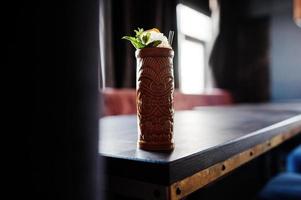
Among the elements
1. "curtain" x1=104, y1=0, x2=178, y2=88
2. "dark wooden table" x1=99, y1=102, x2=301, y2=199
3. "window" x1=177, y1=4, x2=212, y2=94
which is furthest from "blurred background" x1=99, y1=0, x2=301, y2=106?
"dark wooden table" x1=99, y1=102, x2=301, y2=199

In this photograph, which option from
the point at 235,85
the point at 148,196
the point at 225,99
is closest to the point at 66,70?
the point at 148,196

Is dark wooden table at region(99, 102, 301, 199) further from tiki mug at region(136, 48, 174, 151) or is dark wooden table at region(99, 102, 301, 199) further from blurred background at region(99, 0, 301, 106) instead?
blurred background at region(99, 0, 301, 106)

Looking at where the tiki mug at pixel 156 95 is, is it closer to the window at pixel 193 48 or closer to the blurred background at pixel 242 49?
the window at pixel 193 48

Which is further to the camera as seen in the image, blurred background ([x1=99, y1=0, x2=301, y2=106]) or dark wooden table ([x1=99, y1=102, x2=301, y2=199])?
blurred background ([x1=99, y1=0, x2=301, y2=106])

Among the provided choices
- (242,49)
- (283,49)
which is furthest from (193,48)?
(283,49)

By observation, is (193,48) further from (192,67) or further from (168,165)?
(168,165)

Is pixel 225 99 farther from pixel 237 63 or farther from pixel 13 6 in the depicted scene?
pixel 13 6
